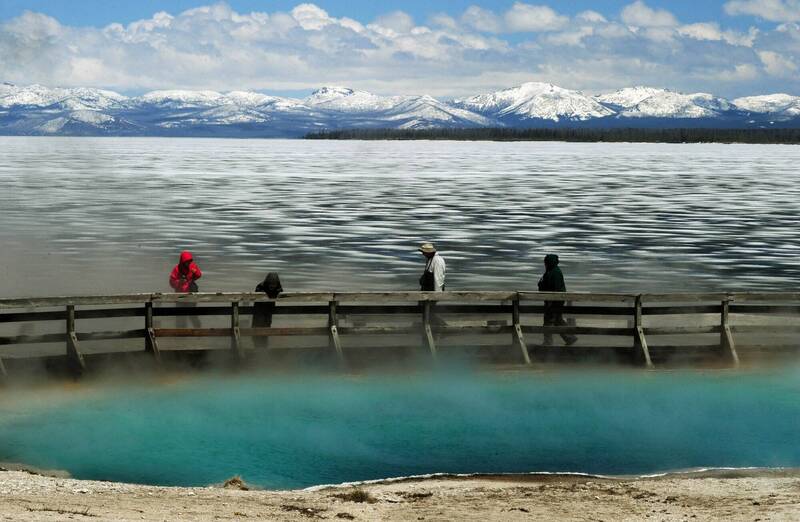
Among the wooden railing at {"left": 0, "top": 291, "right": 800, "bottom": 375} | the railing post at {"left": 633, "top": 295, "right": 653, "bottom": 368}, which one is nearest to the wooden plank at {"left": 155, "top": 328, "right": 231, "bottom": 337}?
the wooden railing at {"left": 0, "top": 291, "right": 800, "bottom": 375}

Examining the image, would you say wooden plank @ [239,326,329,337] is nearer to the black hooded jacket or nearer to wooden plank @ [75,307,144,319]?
wooden plank @ [75,307,144,319]

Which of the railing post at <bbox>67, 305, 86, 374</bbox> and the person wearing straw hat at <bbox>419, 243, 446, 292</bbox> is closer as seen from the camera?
the railing post at <bbox>67, 305, 86, 374</bbox>

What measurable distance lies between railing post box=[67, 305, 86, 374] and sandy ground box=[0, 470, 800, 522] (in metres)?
6.01

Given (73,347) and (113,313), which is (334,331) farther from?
(73,347)

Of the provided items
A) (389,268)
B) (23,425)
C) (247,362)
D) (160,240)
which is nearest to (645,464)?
(247,362)

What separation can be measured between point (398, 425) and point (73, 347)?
703 centimetres

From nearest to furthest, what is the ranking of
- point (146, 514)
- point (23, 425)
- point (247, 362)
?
point (146, 514) < point (23, 425) < point (247, 362)

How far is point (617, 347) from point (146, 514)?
1352 cm

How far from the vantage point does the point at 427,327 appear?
23.0 m

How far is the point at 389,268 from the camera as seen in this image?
42.5 meters

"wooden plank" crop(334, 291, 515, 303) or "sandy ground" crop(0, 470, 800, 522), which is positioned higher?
"wooden plank" crop(334, 291, 515, 303)

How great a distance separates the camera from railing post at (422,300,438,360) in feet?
75.1

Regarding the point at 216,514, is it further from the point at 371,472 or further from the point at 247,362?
the point at 247,362

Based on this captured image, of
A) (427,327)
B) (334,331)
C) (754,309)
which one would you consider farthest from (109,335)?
(754,309)
